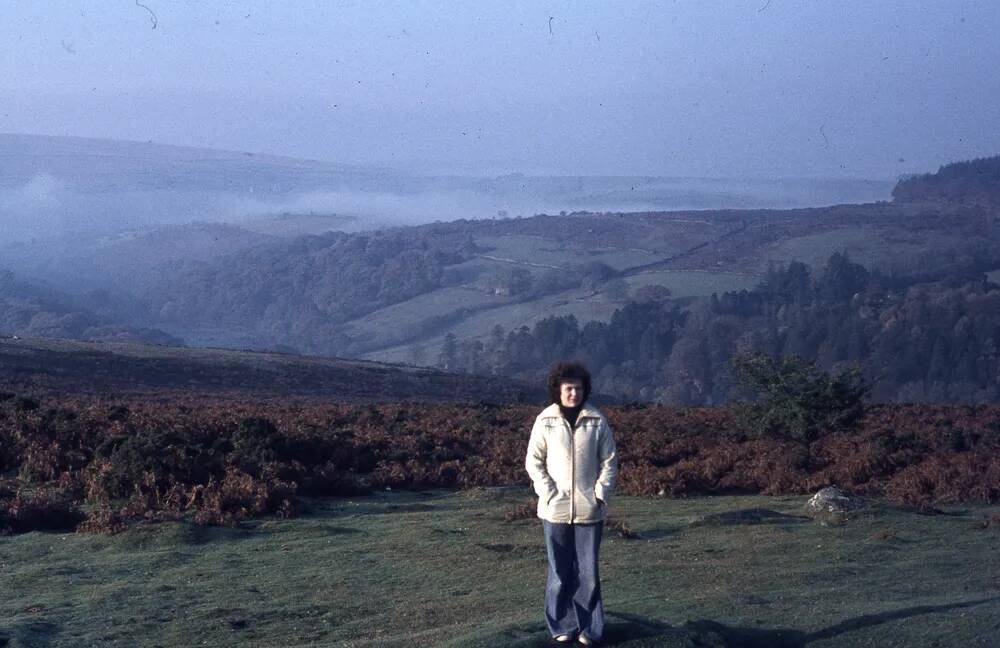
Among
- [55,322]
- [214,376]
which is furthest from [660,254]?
[214,376]

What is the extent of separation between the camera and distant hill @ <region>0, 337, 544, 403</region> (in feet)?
112

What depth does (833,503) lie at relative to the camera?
40.3 ft

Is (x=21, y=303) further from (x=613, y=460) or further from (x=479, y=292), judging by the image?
(x=613, y=460)

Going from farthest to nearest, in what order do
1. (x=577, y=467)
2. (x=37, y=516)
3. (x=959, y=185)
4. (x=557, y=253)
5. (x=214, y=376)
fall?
(x=959, y=185), (x=557, y=253), (x=214, y=376), (x=37, y=516), (x=577, y=467)

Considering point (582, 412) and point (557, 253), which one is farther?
point (557, 253)

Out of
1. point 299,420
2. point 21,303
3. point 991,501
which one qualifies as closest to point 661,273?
point 21,303

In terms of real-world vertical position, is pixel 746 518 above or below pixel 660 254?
below

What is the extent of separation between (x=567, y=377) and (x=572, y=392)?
12 cm

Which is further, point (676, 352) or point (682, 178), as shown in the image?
point (682, 178)

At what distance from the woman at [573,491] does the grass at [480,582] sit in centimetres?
22

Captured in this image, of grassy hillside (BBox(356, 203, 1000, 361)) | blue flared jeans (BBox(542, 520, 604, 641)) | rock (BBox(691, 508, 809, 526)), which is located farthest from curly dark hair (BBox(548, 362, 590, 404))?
grassy hillside (BBox(356, 203, 1000, 361))

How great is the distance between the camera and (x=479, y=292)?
87.7 metres

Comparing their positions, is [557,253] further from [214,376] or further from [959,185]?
[214,376]

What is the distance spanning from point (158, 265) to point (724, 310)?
7621cm
